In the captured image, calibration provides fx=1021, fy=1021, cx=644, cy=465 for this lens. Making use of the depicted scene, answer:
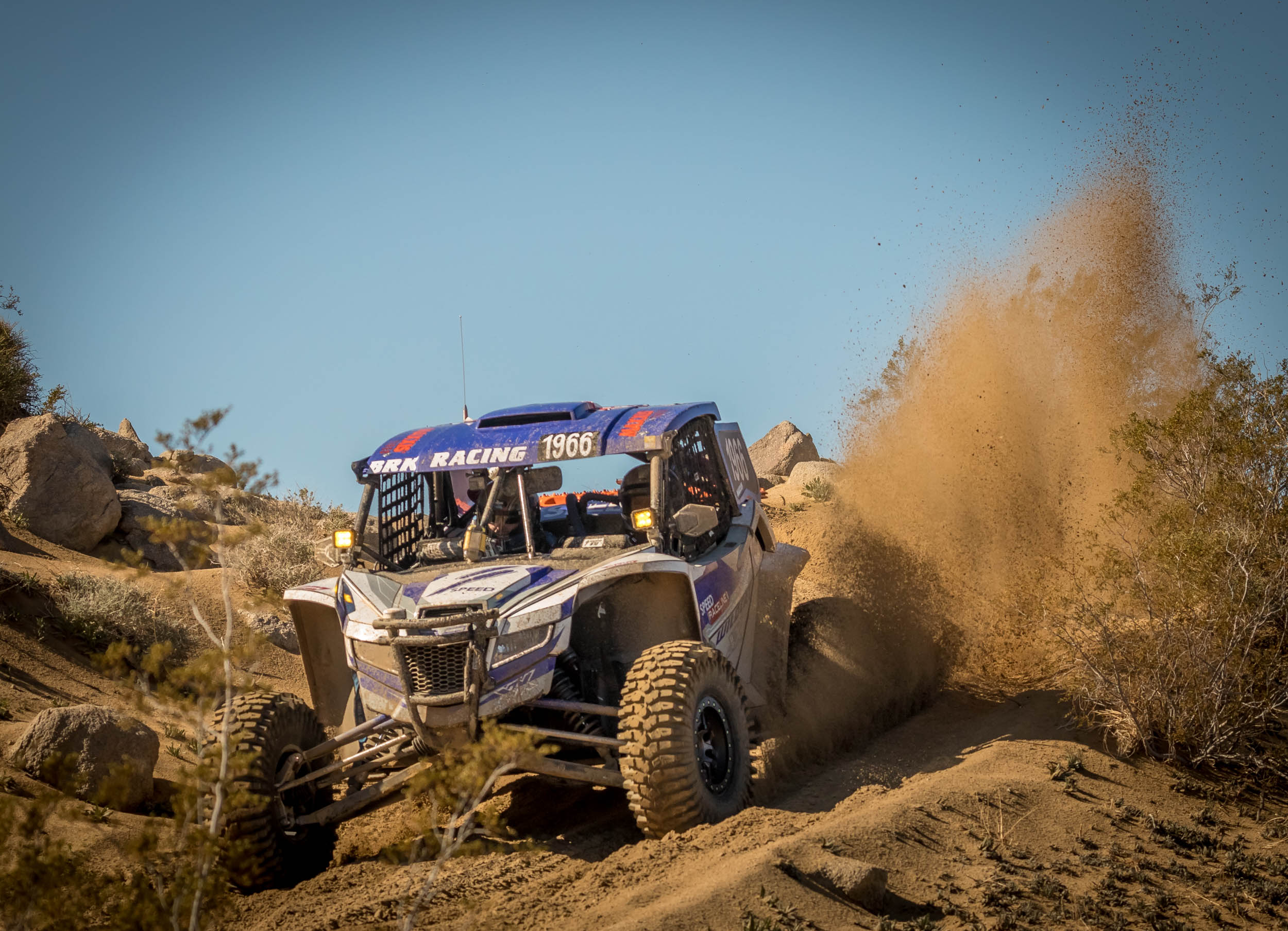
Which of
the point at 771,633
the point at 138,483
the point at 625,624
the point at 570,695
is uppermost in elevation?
the point at 138,483

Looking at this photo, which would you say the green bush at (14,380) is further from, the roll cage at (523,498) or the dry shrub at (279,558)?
the roll cage at (523,498)

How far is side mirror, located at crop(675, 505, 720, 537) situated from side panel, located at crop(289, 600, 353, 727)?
2.48 metres

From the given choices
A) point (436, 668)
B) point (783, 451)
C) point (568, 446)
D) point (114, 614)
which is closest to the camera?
point (436, 668)

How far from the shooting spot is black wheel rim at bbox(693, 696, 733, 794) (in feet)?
19.5

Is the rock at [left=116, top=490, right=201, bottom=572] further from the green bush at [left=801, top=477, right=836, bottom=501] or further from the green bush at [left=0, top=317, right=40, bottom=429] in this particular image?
the green bush at [left=801, top=477, right=836, bottom=501]

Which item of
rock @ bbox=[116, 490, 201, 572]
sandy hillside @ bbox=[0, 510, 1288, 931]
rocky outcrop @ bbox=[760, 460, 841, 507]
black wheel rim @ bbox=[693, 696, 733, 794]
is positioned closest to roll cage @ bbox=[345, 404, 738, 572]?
black wheel rim @ bbox=[693, 696, 733, 794]

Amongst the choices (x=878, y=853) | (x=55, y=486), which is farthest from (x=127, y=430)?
(x=878, y=853)

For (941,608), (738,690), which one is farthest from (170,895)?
(941,608)

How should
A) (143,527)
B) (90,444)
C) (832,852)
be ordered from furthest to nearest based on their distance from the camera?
1. (90,444)
2. (143,527)
3. (832,852)

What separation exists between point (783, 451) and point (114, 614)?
2130 cm

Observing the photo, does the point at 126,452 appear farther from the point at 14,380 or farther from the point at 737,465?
the point at 737,465

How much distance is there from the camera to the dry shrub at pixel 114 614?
36.4ft

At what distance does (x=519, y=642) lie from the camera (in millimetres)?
5820

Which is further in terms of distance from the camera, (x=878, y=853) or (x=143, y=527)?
(x=143, y=527)
